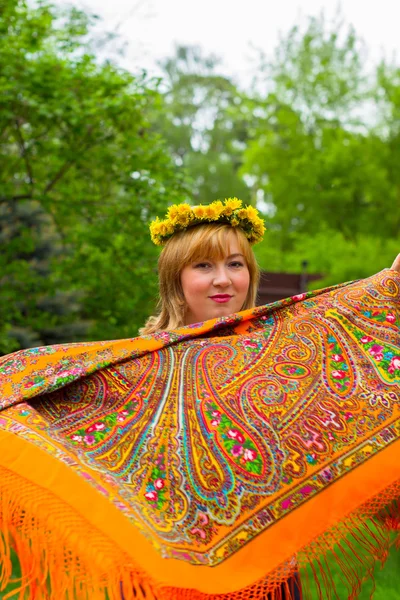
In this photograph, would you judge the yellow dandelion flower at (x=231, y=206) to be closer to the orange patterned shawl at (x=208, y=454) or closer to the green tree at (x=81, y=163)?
the orange patterned shawl at (x=208, y=454)

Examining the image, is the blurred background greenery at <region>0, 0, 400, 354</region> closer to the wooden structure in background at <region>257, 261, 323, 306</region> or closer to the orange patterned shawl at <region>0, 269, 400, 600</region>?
the orange patterned shawl at <region>0, 269, 400, 600</region>

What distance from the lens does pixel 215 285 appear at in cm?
289

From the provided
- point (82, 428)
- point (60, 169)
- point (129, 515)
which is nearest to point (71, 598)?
point (129, 515)

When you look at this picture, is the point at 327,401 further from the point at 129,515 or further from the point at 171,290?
the point at 171,290

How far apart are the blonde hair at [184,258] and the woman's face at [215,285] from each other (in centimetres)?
3

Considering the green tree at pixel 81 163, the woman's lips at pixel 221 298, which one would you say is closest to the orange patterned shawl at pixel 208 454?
the woman's lips at pixel 221 298

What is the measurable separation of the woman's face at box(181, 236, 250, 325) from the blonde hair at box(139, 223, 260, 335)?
3 cm

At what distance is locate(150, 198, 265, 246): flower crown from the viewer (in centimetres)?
307

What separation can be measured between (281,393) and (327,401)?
149 millimetres

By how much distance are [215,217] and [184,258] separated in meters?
0.24

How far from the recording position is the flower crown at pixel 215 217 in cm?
307

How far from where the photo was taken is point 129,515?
5.85ft

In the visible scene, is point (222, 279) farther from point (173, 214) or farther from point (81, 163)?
point (81, 163)

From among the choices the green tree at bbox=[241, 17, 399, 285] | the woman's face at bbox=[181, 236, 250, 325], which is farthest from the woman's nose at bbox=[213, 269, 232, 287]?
the green tree at bbox=[241, 17, 399, 285]
